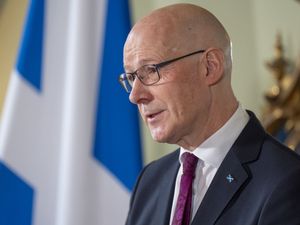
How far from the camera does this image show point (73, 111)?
1.67 metres

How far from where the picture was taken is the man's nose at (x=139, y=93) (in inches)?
39.9

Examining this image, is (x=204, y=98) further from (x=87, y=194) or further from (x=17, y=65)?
(x=17, y=65)

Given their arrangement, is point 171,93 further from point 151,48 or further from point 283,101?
point 283,101

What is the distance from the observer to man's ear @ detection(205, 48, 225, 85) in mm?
1034

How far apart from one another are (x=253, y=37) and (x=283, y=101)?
1.06ft

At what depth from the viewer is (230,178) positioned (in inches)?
37.7

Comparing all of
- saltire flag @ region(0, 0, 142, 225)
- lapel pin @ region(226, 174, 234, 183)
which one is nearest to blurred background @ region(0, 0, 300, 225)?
saltire flag @ region(0, 0, 142, 225)

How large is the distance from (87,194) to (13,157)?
0.28 m

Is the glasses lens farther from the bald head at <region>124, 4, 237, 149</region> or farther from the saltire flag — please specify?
the saltire flag

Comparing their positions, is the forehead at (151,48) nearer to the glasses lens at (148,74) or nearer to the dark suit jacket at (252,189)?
the glasses lens at (148,74)

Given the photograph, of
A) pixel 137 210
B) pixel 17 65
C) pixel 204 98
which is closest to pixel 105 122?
pixel 17 65

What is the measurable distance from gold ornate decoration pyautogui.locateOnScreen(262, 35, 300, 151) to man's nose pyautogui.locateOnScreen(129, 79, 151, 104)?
31.1 inches

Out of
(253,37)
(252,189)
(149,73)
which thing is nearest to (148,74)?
(149,73)

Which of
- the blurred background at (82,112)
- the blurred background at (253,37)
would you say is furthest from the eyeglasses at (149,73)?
the blurred background at (253,37)
